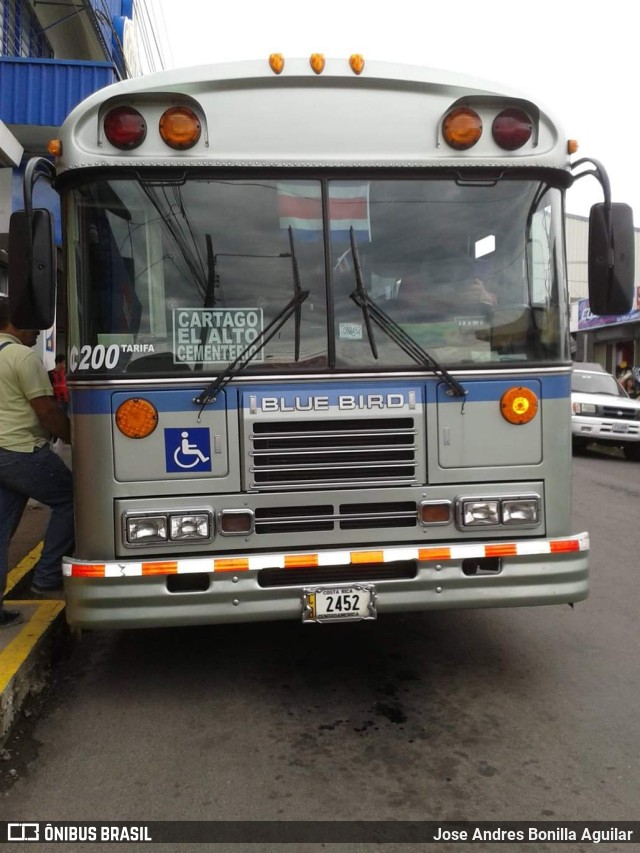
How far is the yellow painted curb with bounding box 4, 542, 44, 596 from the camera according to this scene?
5816 mm

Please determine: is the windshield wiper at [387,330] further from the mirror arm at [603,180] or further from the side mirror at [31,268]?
the side mirror at [31,268]

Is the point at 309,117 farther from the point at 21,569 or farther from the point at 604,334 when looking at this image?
the point at 604,334

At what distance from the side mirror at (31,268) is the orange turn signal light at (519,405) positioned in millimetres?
2312

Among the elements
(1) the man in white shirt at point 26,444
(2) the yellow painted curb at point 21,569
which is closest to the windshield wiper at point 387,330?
(1) the man in white shirt at point 26,444

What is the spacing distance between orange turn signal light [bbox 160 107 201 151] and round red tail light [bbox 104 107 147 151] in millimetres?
111

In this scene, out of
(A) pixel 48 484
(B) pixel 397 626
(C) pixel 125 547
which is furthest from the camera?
(B) pixel 397 626

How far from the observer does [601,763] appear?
3.48m

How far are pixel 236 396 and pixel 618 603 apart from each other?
145 inches

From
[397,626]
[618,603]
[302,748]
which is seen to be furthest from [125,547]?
[618,603]

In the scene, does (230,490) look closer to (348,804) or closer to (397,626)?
(348,804)

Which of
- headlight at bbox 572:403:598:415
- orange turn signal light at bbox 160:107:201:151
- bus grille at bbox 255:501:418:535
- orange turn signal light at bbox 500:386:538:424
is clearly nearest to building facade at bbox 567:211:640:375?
headlight at bbox 572:403:598:415

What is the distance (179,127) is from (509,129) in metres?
1.64

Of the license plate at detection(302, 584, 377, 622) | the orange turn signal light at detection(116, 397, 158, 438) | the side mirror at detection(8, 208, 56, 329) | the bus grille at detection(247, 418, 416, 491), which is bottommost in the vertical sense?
the license plate at detection(302, 584, 377, 622)

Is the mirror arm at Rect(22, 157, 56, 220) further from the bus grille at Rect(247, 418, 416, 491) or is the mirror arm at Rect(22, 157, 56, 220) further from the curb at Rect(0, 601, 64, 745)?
the curb at Rect(0, 601, 64, 745)
